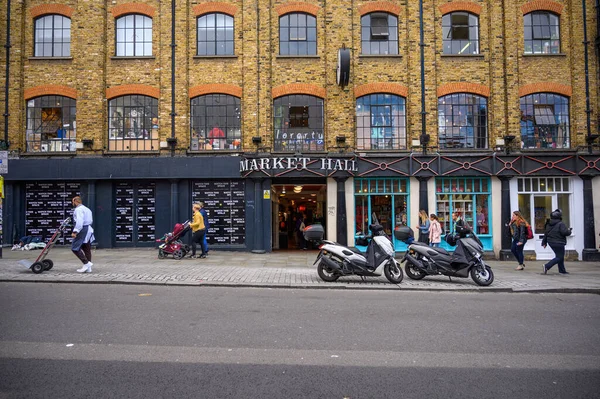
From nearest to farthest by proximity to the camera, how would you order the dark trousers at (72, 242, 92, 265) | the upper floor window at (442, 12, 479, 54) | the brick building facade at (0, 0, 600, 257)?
the dark trousers at (72, 242, 92, 265)
the brick building facade at (0, 0, 600, 257)
the upper floor window at (442, 12, 479, 54)

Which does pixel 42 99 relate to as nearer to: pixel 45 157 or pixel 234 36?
pixel 45 157

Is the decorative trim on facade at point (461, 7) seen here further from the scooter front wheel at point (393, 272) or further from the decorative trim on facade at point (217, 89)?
the scooter front wheel at point (393, 272)

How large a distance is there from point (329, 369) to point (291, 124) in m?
13.5

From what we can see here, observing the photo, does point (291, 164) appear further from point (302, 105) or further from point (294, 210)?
point (294, 210)

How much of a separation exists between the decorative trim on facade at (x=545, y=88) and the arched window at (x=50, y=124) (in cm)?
1751

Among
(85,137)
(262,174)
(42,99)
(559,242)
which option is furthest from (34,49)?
(559,242)

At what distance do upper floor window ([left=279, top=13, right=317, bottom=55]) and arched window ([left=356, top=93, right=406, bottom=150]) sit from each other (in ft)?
9.63

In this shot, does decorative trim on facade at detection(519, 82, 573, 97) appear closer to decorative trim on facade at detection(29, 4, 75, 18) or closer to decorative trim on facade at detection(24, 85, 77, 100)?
decorative trim on facade at detection(24, 85, 77, 100)

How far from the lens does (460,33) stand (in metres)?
17.5

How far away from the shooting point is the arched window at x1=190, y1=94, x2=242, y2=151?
675 inches

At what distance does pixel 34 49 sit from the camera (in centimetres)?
1728

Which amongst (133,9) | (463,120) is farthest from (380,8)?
(133,9)

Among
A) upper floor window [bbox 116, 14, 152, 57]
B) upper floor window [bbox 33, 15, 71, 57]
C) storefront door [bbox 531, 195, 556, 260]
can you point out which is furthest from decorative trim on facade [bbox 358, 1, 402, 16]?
upper floor window [bbox 33, 15, 71, 57]

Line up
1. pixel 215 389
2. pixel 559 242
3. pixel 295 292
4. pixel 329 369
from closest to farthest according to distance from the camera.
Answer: pixel 215 389, pixel 329 369, pixel 295 292, pixel 559 242
